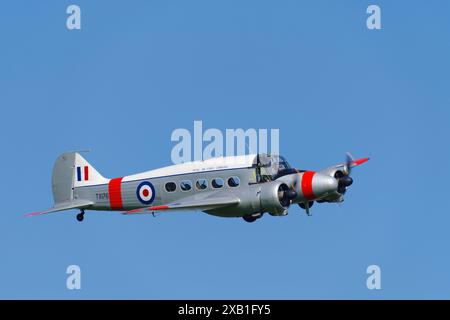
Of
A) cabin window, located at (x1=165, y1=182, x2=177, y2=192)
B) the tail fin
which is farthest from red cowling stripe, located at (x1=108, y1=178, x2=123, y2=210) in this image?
cabin window, located at (x1=165, y1=182, x2=177, y2=192)

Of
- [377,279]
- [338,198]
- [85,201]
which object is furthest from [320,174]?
[85,201]

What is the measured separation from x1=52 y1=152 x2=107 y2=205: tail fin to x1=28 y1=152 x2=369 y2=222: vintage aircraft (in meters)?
0.53

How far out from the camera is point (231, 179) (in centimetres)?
4384

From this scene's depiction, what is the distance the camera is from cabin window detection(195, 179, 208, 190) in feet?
145

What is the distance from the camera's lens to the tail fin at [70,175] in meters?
48.7

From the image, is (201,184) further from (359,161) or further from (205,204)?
(359,161)

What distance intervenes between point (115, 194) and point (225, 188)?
234 inches

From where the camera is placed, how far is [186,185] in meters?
44.9

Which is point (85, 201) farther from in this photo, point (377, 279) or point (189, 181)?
point (377, 279)

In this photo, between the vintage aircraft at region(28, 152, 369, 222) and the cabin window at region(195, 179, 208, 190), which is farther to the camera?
the cabin window at region(195, 179, 208, 190)

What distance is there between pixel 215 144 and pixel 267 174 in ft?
8.13

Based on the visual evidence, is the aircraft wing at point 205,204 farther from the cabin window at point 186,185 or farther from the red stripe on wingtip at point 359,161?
the red stripe on wingtip at point 359,161

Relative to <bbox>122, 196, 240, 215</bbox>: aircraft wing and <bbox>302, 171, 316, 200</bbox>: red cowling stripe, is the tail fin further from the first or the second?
<bbox>302, 171, 316, 200</bbox>: red cowling stripe

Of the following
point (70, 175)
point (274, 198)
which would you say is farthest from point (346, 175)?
point (70, 175)
